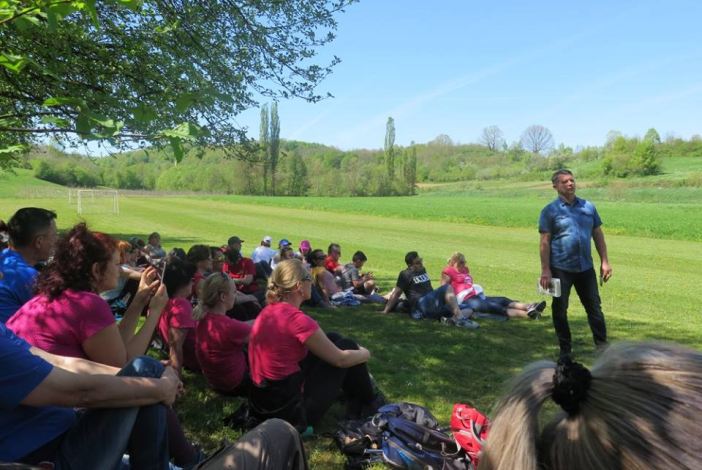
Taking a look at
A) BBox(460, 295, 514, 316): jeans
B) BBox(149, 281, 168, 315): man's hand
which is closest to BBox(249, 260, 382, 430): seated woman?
BBox(149, 281, 168, 315): man's hand

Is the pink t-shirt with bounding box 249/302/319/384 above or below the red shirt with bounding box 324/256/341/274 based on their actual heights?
above

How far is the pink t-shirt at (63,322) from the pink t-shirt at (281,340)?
128 cm

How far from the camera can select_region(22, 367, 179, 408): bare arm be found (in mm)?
1997

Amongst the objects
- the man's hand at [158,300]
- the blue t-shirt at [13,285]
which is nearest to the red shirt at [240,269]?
the blue t-shirt at [13,285]

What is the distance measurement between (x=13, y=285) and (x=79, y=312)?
118 cm

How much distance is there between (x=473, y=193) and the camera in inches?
3312

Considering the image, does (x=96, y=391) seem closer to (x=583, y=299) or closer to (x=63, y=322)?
(x=63, y=322)

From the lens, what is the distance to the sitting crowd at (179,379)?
1146mm

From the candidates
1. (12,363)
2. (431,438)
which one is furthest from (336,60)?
(12,363)

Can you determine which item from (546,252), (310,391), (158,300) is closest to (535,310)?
(546,252)

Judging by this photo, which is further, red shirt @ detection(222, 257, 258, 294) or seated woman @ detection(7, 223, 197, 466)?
red shirt @ detection(222, 257, 258, 294)

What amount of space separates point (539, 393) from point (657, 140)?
12838 centimetres

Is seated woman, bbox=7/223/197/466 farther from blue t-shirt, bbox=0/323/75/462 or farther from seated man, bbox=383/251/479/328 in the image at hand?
seated man, bbox=383/251/479/328

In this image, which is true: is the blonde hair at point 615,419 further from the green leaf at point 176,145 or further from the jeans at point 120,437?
the green leaf at point 176,145
